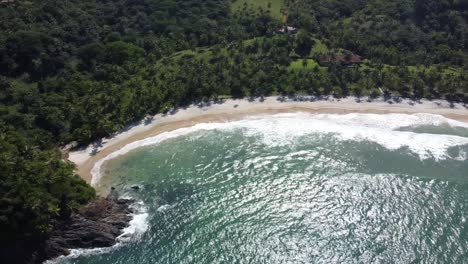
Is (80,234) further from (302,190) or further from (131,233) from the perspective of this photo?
(302,190)

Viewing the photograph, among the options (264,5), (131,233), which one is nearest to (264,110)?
(131,233)

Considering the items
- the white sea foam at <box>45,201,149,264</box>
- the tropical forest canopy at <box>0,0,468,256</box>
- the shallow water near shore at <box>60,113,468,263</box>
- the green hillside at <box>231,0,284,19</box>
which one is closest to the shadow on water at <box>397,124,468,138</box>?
the shallow water near shore at <box>60,113,468,263</box>

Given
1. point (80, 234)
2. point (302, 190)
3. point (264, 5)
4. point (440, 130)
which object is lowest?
point (440, 130)

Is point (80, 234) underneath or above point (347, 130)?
above

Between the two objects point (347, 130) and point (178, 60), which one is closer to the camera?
point (347, 130)

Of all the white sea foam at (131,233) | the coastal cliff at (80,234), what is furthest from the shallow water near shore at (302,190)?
the coastal cliff at (80,234)

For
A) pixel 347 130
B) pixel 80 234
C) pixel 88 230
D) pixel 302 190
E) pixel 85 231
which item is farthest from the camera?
pixel 347 130

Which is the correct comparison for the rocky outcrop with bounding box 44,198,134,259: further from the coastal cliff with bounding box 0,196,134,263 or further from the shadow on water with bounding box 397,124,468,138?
the shadow on water with bounding box 397,124,468,138

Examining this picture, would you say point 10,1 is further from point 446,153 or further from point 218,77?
point 446,153
